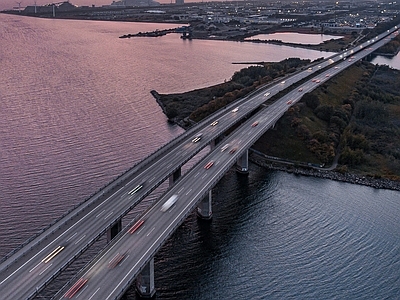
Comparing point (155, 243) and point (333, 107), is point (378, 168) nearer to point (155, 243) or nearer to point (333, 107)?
point (333, 107)

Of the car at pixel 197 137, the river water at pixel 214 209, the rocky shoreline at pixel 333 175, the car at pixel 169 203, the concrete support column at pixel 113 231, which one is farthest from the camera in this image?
the car at pixel 197 137

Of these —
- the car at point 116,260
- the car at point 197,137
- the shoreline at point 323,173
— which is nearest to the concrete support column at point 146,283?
the car at point 116,260

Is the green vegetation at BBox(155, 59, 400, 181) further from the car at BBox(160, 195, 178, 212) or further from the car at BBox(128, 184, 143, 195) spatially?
the car at BBox(128, 184, 143, 195)

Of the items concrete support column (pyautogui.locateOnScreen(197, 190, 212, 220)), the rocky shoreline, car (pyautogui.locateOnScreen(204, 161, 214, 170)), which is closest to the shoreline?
the rocky shoreline

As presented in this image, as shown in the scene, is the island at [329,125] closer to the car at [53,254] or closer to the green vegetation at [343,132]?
the green vegetation at [343,132]

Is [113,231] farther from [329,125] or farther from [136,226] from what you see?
[329,125]

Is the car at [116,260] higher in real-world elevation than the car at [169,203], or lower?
lower
